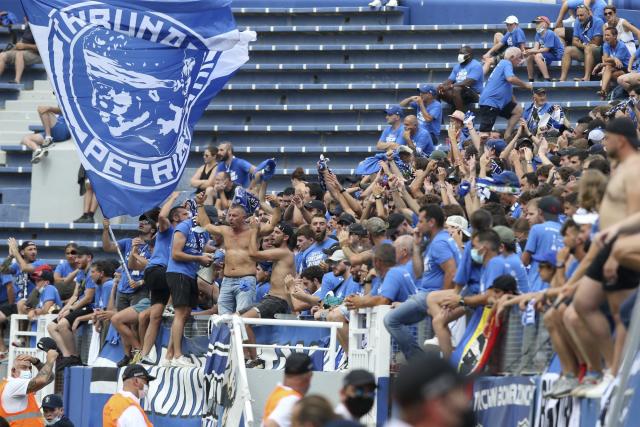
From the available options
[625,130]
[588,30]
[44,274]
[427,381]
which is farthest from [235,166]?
[427,381]

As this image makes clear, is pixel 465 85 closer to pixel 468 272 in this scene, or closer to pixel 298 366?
pixel 468 272

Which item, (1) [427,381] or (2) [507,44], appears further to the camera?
(2) [507,44]

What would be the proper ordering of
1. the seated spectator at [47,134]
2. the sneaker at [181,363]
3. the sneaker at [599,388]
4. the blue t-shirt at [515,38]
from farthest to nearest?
the seated spectator at [47,134]
the blue t-shirt at [515,38]
the sneaker at [181,363]
the sneaker at [599,388]

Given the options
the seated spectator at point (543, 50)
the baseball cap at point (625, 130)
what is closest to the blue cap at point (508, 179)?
the baseball cap at point (625, 130)

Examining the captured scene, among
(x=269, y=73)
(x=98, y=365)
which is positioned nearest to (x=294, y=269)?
(x=98, y=365)

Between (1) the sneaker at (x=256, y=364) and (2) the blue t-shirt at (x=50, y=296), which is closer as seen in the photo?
(1) the sneaker at (x=256, y=364)

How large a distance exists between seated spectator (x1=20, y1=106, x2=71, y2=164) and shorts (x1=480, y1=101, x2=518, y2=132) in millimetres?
6579

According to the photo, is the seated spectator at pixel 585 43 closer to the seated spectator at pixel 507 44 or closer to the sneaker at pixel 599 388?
the seated spectator at pixel 507 44

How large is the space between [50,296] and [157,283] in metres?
2.79

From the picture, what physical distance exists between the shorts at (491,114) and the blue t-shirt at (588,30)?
1751mm

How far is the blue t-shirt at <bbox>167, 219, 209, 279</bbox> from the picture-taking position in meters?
14.4

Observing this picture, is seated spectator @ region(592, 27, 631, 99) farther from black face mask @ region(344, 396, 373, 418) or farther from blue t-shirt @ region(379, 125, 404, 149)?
black face mask @ region(344, 396, 373, 418)

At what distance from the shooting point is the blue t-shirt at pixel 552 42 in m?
20.8

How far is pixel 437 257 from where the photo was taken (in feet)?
34.9
